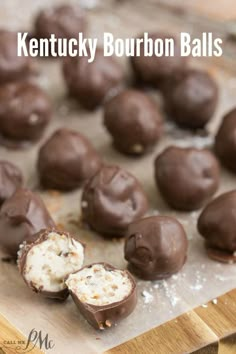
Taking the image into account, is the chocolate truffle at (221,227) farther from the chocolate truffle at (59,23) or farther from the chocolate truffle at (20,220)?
the chocolate truffle at (59,23)

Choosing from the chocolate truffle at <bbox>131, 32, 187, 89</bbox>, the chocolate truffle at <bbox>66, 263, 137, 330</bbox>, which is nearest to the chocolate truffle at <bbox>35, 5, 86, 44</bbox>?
the chocolate truffle at <bbox>131, 32, 187, 89</bbox>

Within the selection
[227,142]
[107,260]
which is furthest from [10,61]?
[107,260]

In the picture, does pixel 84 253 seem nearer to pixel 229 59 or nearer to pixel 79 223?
pixel 79 223

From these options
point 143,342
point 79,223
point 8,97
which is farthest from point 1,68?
point 143,342

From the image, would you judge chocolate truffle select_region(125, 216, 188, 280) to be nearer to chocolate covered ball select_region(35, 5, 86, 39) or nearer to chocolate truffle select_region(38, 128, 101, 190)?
chocolate truffle select_region(38, 128, 101, 190)

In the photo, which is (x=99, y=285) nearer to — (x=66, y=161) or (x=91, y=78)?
(x=66, y=161)
